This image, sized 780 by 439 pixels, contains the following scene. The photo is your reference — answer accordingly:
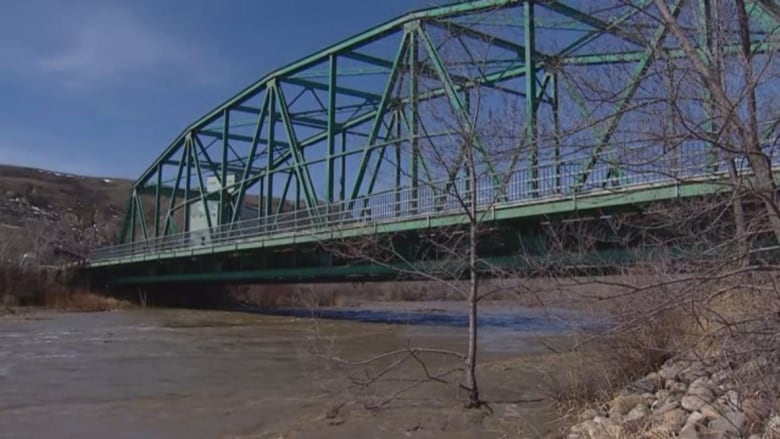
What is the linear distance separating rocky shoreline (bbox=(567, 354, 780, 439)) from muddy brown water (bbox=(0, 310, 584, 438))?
1.80 m

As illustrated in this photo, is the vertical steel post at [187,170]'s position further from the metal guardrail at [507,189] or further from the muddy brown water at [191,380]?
the muddy brown water at [191,380]

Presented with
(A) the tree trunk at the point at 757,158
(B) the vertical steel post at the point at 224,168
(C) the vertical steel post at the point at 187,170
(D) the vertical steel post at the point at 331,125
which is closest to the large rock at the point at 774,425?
(A) the tree trunk at the point at 757,158

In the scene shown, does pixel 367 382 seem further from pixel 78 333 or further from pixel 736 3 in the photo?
pixel 78 333

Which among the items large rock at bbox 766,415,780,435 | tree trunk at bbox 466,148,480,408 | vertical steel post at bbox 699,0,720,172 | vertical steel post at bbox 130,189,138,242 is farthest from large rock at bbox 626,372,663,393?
vertical steel post at bbox 130,189,138,242

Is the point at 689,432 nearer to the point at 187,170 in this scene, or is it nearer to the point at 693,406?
the point at 693,406

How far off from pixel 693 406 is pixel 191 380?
1236 cm

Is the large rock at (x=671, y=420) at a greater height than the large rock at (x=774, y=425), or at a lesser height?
lesser

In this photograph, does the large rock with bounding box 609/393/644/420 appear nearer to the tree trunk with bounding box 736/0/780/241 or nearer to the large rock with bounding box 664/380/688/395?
the large rock with bounding box 664/380/688/395

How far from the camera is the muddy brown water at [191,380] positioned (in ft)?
35.8

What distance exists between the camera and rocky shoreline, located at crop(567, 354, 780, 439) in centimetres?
661

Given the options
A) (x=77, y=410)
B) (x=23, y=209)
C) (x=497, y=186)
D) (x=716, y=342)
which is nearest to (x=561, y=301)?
(x=716, y=342)

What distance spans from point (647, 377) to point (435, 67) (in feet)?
20.7

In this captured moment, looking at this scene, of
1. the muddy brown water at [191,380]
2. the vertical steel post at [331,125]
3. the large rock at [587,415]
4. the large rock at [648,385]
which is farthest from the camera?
the vertical steel post at [331,125]

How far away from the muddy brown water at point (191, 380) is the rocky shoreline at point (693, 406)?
5.90 ft
